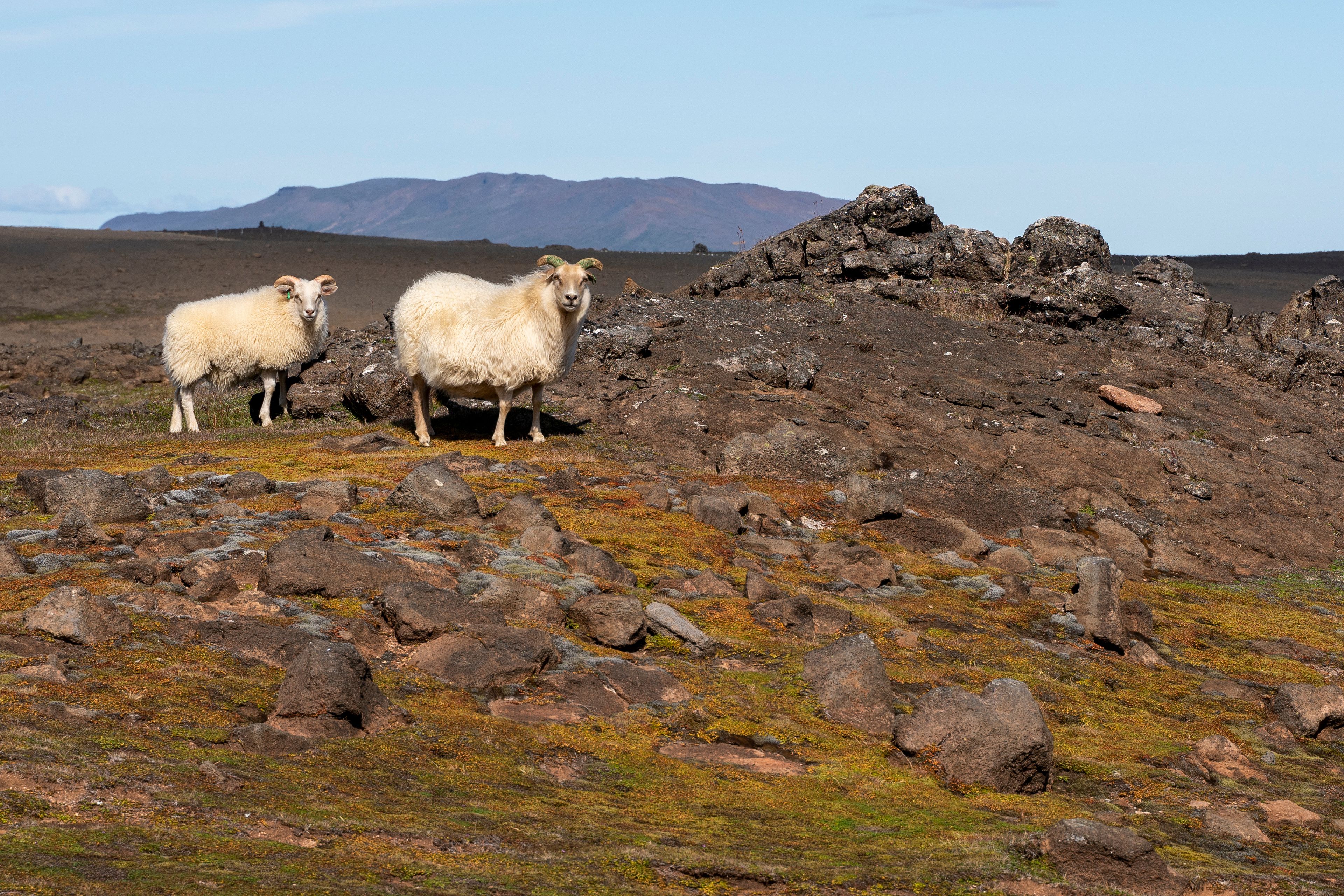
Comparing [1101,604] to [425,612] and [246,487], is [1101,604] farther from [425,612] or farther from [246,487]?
[246,487]

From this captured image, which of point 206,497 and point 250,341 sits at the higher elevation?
point 250,341

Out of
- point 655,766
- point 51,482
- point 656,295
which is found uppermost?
point 656,295

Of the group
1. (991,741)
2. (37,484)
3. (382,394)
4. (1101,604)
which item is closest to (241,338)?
(382,394)

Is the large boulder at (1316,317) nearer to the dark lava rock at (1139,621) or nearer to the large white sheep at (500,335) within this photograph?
the dark lava rock at (1139,621)

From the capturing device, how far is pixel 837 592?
41.3 ft

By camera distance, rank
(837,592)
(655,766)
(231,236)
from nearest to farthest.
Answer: (655,766) < (837,592) < (231,236)

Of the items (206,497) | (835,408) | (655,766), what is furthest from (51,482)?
(835,408)

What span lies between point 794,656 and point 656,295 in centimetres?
1788

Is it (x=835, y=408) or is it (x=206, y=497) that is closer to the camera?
(x=206, y=497)

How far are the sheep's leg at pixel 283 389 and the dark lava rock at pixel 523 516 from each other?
1108cm

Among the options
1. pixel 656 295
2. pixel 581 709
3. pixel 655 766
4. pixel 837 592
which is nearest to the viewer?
pixel 655 766

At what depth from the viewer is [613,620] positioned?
9625 millimetres

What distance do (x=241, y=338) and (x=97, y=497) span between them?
10167 mm

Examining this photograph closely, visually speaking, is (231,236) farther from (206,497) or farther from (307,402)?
(206,497)
